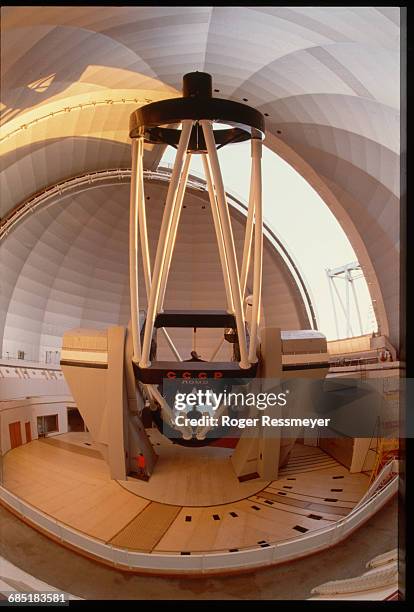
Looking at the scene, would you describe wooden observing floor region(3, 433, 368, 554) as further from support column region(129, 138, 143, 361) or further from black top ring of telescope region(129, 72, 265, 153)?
black top ring of telescope region(129, 72, 265, 153)

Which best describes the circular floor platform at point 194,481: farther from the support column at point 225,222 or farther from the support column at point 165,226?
the support column at point 225,222

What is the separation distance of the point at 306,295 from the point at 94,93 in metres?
5.85

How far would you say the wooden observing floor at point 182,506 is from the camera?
4.44 meters

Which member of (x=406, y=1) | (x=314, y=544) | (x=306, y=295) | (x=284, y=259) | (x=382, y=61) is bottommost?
(x=314, y=544)

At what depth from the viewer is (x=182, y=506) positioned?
5273mm

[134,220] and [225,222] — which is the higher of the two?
[134,220]

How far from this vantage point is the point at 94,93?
5.40 meters

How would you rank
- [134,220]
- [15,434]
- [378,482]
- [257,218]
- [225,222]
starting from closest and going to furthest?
[378,482]
[225,222]
[257,218]
[134,220]
[15,434]

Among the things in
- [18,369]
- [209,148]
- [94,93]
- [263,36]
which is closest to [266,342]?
[209,148]

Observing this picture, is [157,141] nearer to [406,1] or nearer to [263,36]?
[263,36]

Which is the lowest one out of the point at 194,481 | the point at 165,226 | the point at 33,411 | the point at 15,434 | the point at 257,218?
the point at 194,481

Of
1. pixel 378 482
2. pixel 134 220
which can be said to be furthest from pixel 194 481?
pixel 134 220

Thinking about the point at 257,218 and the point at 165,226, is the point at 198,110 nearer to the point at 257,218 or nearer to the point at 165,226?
the point at 165,226

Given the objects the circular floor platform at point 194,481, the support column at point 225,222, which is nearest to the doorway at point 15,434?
the circular floor platform at point 194,481
